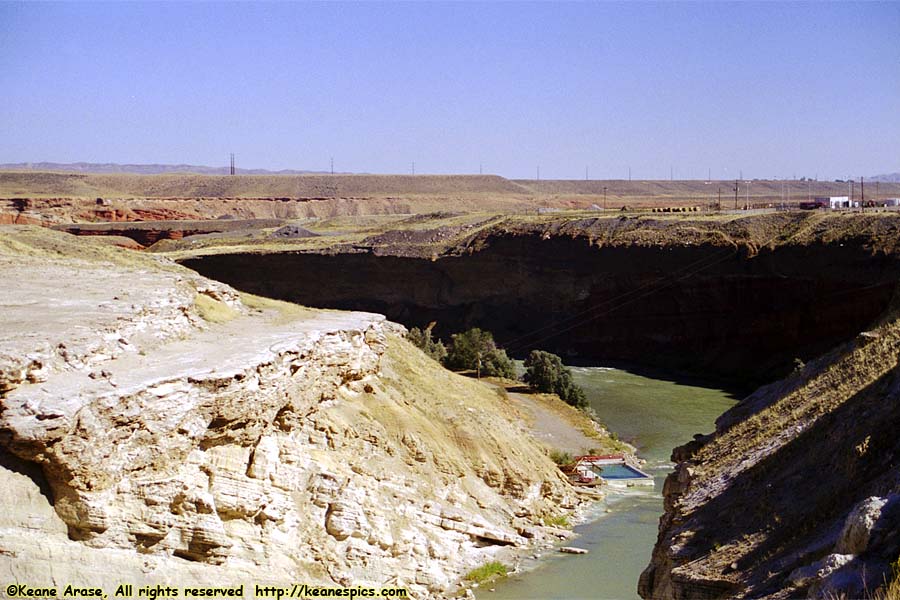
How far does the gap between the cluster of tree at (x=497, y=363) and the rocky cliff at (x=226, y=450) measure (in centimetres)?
1274

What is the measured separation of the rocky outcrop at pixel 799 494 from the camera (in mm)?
8688

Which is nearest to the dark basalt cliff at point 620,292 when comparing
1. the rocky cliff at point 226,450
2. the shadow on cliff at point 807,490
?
the rocky cliff at point 226,450

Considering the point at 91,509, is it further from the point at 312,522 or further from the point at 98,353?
the point at 312,522

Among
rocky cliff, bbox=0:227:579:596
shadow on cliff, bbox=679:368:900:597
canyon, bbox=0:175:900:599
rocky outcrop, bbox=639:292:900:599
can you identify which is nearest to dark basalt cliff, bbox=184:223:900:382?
canyon, bbox=0:175:900:599

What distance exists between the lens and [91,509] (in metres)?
14.4

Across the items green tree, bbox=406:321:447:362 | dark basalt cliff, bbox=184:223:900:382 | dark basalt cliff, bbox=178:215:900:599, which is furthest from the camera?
dark basalt cliff, bbox=184:223:900:382

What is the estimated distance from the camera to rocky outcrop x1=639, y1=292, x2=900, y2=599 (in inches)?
342

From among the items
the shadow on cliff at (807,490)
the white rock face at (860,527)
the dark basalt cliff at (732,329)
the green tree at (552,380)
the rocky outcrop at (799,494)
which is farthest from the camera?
the green tree at (552,380)

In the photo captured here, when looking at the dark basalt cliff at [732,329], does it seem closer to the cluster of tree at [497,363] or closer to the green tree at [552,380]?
the green tree at [552,380]

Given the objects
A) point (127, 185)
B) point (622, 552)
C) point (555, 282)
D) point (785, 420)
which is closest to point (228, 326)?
point (622, 552)

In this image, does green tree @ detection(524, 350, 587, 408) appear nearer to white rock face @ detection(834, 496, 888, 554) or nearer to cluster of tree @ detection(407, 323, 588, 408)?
cluster of tree @ detection(407, 323, 588, 408)

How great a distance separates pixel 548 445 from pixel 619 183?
152 m

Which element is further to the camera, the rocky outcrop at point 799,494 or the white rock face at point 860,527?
the rocky outcrop at point 799,494

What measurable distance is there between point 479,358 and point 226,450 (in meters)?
26.6
